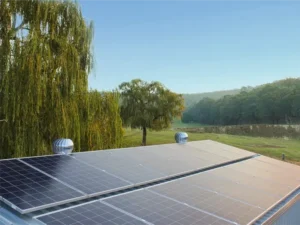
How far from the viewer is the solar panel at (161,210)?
3.26 m

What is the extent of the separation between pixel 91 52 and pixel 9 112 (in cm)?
399

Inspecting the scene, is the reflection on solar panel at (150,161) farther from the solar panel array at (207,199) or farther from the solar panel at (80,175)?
the solar panel array at (207,199)

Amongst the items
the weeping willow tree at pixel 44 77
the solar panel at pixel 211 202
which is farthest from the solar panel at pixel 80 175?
the weeping willow tree at pixel 44 77

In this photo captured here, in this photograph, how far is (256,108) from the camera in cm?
5856

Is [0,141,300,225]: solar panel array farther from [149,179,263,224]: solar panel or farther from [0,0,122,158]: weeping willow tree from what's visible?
[0,0,122,158]: weeping willow tree

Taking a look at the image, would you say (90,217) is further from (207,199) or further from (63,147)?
(63,147)

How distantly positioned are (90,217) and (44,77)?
22.5 ft

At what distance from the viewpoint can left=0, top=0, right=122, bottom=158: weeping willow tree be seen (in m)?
8.53

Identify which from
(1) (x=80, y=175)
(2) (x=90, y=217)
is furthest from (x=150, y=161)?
(2) (x=90, y=217)

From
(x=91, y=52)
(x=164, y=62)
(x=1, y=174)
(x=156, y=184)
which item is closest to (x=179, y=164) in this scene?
(x=156, y=184)

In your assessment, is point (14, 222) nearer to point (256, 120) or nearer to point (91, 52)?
point (91, 52)

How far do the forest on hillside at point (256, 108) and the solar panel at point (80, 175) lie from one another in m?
53.7

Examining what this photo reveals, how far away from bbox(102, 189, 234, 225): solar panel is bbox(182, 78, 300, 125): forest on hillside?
54531 mm

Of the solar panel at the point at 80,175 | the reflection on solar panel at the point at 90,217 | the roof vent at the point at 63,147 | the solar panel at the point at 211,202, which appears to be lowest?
the solar panel at the point at 211,202
